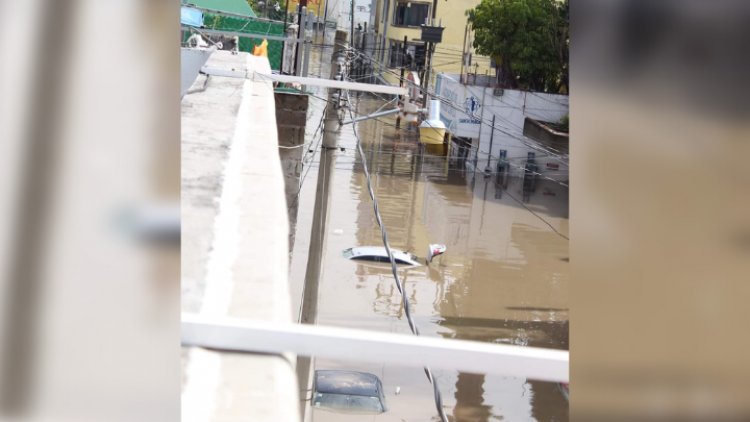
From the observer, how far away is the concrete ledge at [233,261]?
108 centimetres

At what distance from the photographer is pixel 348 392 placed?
8.16 m

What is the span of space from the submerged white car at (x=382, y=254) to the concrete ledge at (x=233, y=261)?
29.9ft

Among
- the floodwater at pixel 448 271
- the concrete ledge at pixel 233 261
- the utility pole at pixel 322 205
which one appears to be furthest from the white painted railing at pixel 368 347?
the floodwater at pixel 448 271

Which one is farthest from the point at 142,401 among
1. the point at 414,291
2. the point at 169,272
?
the point at 414,291

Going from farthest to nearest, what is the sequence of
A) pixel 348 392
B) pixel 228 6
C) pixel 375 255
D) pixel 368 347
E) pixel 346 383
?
pixel 375 255
pixel 228 6
pixel 346 383
pixel 348 392
pixel 368 347

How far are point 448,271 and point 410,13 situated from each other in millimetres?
11158

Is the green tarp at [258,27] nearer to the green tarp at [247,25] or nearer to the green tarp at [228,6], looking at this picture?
the green tarp at [247,25]

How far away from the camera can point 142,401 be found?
0.50m

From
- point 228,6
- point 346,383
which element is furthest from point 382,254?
point 228,6

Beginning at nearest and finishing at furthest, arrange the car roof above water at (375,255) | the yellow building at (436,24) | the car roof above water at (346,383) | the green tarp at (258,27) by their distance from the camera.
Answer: the car roof above water at (346,383)
the green tarp at (258,27)
the car roof above water at (375,255)
the yellow building at (436,24)

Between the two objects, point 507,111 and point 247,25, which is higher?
point 247,25

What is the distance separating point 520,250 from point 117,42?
13.7 meters

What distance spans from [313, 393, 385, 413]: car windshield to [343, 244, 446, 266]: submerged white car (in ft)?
12.2

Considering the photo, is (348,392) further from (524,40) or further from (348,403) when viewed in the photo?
(524,40)
